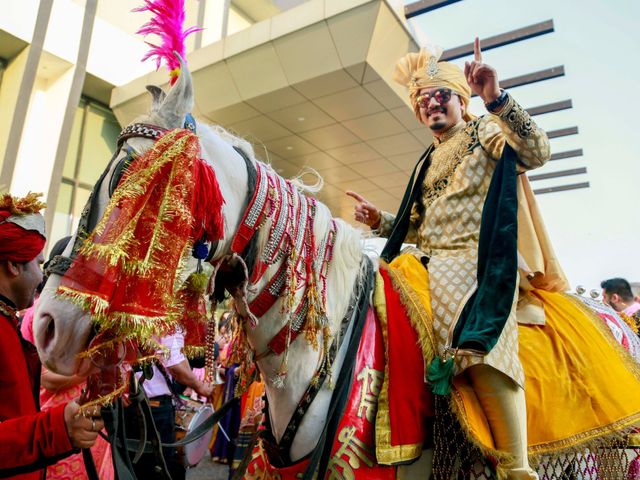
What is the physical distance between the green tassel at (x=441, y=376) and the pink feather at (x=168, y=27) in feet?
4.63

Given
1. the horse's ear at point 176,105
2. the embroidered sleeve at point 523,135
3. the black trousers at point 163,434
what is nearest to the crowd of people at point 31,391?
the black trousers at point 163,434

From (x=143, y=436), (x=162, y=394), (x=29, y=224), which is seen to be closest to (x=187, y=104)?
(x=29, y=224)

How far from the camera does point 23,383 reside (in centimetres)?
167

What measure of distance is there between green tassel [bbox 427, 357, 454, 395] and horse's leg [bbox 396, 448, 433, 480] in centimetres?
26

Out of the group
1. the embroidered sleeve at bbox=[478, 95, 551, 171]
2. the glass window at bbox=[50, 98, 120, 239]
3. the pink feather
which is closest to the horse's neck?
the pink feather

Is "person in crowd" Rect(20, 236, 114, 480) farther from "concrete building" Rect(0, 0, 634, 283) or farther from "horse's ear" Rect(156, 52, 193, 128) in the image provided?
"concrete building" Rect(0, 0, 634, 283)

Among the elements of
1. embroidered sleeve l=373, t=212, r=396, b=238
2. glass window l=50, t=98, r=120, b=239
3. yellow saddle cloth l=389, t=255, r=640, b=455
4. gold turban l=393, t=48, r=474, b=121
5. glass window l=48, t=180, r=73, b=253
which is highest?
glass window l=50, t=98, r=120, b=239

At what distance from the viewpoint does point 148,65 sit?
1098cm

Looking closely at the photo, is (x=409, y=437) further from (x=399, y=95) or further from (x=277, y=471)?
(x=399, y=95)

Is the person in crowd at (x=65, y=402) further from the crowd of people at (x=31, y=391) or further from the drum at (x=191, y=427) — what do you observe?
the drum at (x=191, y=427)

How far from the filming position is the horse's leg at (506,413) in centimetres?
156

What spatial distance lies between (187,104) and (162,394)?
2284mm

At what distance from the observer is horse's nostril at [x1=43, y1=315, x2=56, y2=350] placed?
1175 millimetres

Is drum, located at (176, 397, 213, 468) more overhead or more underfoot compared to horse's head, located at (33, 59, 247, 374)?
more underfoot
